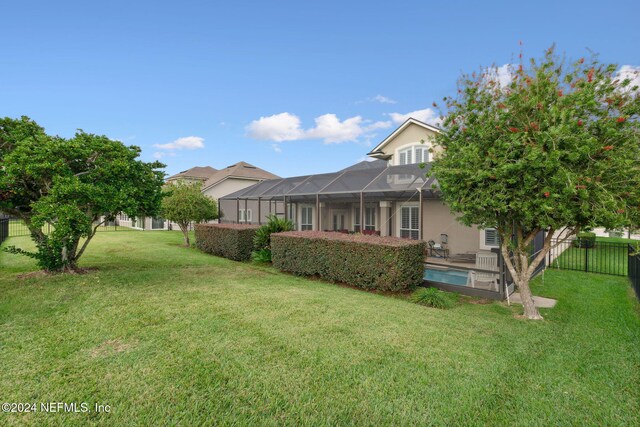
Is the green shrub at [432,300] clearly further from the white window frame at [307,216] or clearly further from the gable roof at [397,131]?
the white window frame at [307,216]

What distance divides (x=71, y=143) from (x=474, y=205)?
898 centimetres

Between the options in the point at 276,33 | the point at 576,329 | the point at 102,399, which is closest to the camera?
the point at 102,399

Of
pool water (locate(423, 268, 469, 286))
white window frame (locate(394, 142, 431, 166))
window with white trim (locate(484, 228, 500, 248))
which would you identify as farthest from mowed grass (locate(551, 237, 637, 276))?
white window frame (locate(394, 142, 431, 166))

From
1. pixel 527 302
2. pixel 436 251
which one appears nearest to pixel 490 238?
pixel 436 251

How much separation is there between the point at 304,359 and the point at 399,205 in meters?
13.1

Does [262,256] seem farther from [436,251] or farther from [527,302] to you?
[527,302]

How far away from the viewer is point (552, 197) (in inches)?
206

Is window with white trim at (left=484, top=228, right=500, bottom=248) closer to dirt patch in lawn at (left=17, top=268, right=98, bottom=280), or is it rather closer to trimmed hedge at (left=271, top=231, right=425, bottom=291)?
trimmed hedge at (left=271, top=231, right=425, bottom=291)

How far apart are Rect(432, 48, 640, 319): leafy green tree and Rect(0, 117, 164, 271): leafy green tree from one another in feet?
25.3

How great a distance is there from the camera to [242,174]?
3197 centimetres

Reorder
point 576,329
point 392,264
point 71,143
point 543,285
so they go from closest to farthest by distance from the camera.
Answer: point 576,329 → point 71,143 → point 392,264 → point 543,285

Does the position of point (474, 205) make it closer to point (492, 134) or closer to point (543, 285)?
point (492, 134)

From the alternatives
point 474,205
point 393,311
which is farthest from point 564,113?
Answer: point 393,311

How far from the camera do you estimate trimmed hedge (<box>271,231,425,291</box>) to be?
8.03 meters
